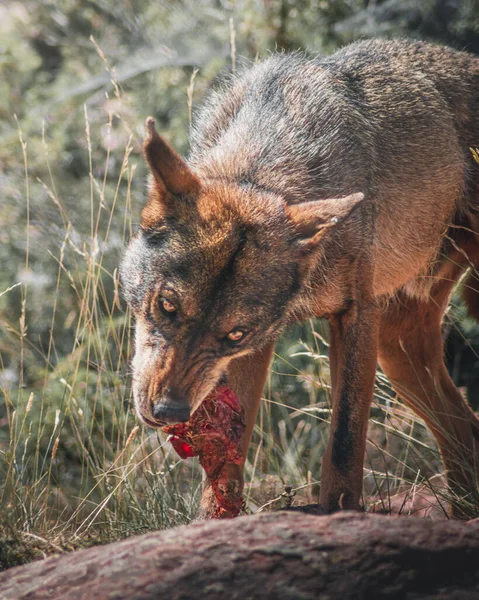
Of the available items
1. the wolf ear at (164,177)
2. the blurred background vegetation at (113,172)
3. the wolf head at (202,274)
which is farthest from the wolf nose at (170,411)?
the blurred background vegetation at (113,172)

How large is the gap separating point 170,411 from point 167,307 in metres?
0.45

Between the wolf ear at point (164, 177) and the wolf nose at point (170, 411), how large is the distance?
0.88m

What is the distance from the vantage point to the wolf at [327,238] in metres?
3.57

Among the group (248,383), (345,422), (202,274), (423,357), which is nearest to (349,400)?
(345,422)

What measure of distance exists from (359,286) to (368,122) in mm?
1000

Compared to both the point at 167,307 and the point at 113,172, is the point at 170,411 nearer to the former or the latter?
the point at 167,307

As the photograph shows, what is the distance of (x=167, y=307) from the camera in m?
3.54

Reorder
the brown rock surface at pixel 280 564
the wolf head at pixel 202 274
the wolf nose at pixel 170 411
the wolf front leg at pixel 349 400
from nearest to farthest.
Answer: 1. the brown rock surface at pixel 280 564
2. the wolf nose at pixel 170 411
3. the wolf head at pixel 202 274
4. the wolf front leg at pixel 349 400

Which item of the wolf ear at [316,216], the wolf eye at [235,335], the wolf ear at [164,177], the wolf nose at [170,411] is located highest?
the wolf ear at [164,177]

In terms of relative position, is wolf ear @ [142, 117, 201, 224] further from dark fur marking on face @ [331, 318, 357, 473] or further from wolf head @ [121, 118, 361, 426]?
dark fur marking on face @ [331, 318, 357, 473]

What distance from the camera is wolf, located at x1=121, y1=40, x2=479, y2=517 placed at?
357cm

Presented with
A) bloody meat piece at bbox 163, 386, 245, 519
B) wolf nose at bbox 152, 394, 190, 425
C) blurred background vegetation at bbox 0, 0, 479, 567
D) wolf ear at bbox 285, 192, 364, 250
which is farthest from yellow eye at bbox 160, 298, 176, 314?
blurred background vegetation at bbox 0, 0, 479, 567

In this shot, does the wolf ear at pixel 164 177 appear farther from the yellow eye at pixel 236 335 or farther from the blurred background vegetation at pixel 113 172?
the blurred background vegetation at pixel 113 172

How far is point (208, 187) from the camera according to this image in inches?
153
